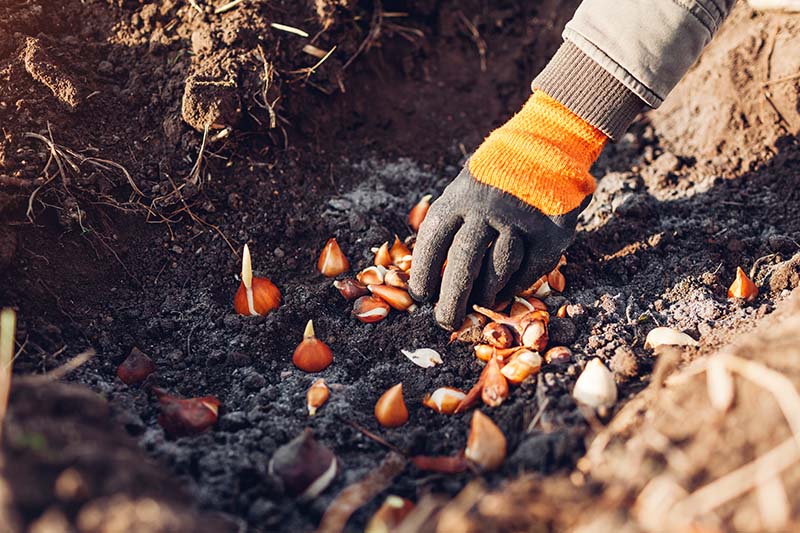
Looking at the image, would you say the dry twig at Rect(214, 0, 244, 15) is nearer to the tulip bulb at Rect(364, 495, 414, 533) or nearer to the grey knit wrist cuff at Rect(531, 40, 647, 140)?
the grey knit wrist cuff at Rect(531, 40, 647, 140)

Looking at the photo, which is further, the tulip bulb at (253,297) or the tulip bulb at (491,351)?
the tulip bulb at (253,297)

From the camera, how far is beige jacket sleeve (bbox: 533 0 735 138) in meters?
2.44

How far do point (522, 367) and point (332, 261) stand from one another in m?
1.00

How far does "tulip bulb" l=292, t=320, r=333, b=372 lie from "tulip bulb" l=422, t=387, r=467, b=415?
0.44 meters

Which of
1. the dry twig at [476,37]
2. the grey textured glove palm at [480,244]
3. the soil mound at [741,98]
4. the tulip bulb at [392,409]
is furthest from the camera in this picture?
the dry twig at [476,37]

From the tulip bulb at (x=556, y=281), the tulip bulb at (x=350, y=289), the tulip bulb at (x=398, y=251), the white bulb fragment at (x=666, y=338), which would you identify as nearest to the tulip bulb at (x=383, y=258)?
the tulip bulb at (x=398, y=251)

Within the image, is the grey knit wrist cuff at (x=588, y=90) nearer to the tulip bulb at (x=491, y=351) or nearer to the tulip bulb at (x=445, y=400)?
the tulip bulb at (x=491, y=351)

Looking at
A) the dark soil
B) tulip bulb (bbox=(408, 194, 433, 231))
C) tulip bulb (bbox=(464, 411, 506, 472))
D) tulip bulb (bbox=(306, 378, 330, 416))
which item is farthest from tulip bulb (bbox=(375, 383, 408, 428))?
tulip bulb (bbox=(408, 194, 433, 231))

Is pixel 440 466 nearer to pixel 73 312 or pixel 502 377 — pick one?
pixel 502 377

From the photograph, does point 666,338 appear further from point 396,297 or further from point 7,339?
point 7,339

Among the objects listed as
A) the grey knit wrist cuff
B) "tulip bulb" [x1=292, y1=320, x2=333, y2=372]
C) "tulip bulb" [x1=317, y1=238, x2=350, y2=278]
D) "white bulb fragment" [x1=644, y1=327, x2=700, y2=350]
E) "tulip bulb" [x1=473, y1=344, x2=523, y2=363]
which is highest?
the grey knit wrist cuff

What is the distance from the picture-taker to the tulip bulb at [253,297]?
8.50ft

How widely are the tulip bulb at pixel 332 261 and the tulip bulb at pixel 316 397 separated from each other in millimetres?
677

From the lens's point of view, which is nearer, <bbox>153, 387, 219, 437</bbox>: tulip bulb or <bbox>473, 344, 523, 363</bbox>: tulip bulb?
<bbox>153, 387, 219, 437</bbox>: tulip bulb
